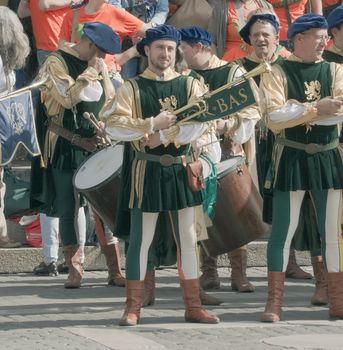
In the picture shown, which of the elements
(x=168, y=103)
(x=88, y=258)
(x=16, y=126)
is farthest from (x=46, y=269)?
(x=168, y=103)

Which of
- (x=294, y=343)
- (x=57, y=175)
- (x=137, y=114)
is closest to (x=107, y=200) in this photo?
(x=57, y=175)

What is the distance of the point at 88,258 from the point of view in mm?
12133

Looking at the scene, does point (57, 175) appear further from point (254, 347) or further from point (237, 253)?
point (254, 347)

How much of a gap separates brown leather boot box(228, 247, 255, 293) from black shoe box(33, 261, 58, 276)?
155 centimetres

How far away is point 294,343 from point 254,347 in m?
0.28

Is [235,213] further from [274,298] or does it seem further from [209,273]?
[274,298]

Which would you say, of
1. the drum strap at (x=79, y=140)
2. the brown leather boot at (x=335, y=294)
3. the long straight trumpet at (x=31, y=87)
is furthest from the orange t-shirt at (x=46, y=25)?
the brown leather boot at (x=335, y=294)

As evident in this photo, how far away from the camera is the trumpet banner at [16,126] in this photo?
10539mm

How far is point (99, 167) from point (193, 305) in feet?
5.54

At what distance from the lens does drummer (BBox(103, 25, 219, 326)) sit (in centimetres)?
933

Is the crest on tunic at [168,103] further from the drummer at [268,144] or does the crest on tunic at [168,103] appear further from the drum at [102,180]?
the drum at [102,180]

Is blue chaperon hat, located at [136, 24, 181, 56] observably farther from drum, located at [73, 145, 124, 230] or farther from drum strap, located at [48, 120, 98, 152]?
drum strap, located at [48, 120, 98, 152]

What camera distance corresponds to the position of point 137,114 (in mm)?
9383

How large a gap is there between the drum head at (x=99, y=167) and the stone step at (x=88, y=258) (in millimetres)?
1383
